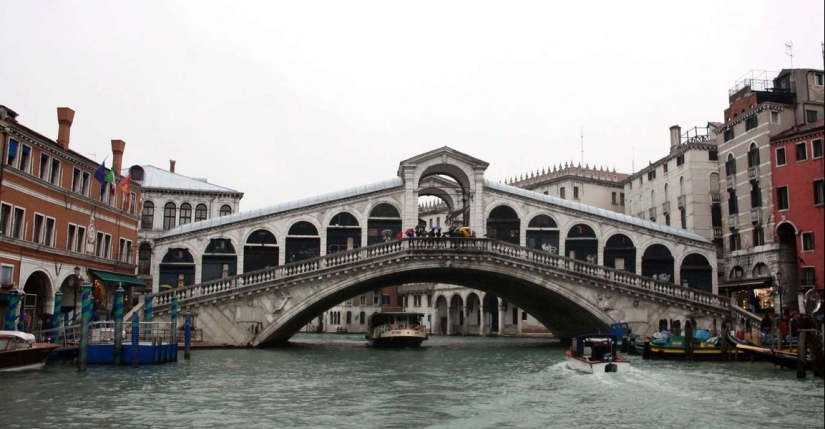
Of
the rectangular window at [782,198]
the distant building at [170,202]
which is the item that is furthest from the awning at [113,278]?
the rectangular window at [782,198]

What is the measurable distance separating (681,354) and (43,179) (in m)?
24.9

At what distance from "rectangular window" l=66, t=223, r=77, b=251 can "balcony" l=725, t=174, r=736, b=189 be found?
31107 mm

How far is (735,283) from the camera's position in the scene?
128 ft

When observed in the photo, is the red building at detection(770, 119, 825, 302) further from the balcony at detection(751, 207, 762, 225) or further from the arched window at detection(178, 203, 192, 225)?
the arched window at detection(178, 203, 192, 225)

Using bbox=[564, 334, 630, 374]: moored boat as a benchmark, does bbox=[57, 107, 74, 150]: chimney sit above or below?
above

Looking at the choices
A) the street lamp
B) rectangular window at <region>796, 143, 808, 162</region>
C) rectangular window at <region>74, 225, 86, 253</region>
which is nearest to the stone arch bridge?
the street lamp

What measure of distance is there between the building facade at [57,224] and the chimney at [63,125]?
0.04 metres

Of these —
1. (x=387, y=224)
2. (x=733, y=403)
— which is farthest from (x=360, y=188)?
(x=733, y=403)

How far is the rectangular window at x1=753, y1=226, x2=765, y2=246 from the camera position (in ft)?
122

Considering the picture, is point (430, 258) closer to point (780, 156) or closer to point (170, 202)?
point (780, 156)

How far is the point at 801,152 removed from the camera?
Result: 26.2 metres

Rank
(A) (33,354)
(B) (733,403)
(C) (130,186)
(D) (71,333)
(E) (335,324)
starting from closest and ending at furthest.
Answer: (B) (733,403) → (A) (33,354) → (D) (71,333) → (C) (130,186) → (E) (335,324)

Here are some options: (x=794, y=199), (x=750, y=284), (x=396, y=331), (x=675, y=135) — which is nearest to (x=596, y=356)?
(x=794, y=199)

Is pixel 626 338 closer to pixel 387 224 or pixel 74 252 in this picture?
pixel 387 224
